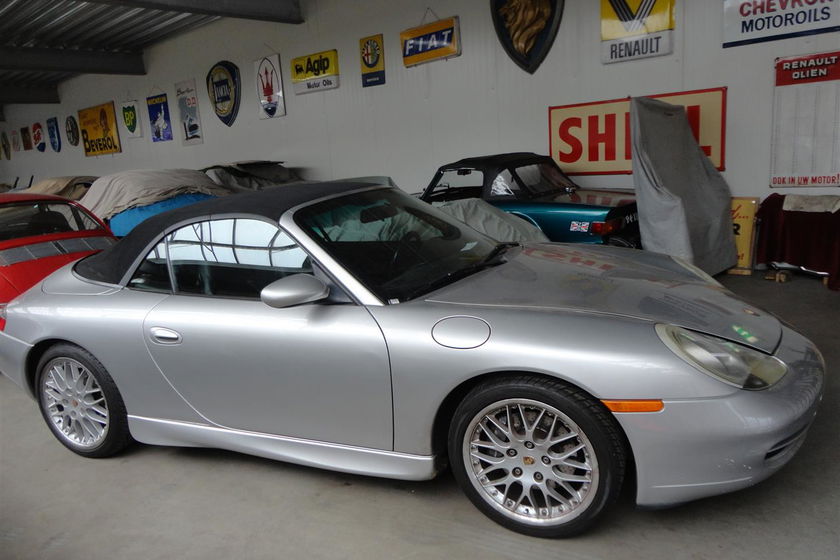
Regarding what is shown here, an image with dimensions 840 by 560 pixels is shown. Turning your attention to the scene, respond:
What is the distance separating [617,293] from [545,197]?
148 inches

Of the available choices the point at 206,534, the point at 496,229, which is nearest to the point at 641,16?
the point at 496,229

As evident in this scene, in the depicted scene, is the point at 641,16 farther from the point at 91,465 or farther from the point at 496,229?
the point at 91,465

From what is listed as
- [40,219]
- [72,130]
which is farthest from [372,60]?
[72,130]

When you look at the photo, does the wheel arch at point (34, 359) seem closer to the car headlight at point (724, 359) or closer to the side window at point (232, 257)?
the side window at point (232, 257)

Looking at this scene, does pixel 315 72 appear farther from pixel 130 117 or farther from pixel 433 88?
pixel 130 117

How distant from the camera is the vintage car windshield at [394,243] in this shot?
2545 millimetres

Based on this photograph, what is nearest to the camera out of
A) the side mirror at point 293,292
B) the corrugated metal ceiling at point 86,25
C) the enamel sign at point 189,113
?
the side mirror at point 293,292

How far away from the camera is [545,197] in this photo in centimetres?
608

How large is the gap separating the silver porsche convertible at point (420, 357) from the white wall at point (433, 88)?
14.5 ft

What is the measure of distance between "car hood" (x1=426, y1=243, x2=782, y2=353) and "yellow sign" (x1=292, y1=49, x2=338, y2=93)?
8.37m

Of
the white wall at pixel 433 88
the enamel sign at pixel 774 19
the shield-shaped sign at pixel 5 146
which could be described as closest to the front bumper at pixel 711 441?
the white wall at pixel 433 88

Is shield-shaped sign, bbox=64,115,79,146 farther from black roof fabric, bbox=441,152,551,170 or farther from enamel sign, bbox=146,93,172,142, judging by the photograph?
black roof fabric, bbox=441,152,551,170

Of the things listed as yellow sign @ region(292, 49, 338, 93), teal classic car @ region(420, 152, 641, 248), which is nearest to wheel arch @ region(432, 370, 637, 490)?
teal classic car @ region(420, 152, 641, 248)

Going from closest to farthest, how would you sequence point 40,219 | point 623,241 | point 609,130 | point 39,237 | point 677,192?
point 39,237, point 40,219, point 623,241, point 677,192, point 609,130
